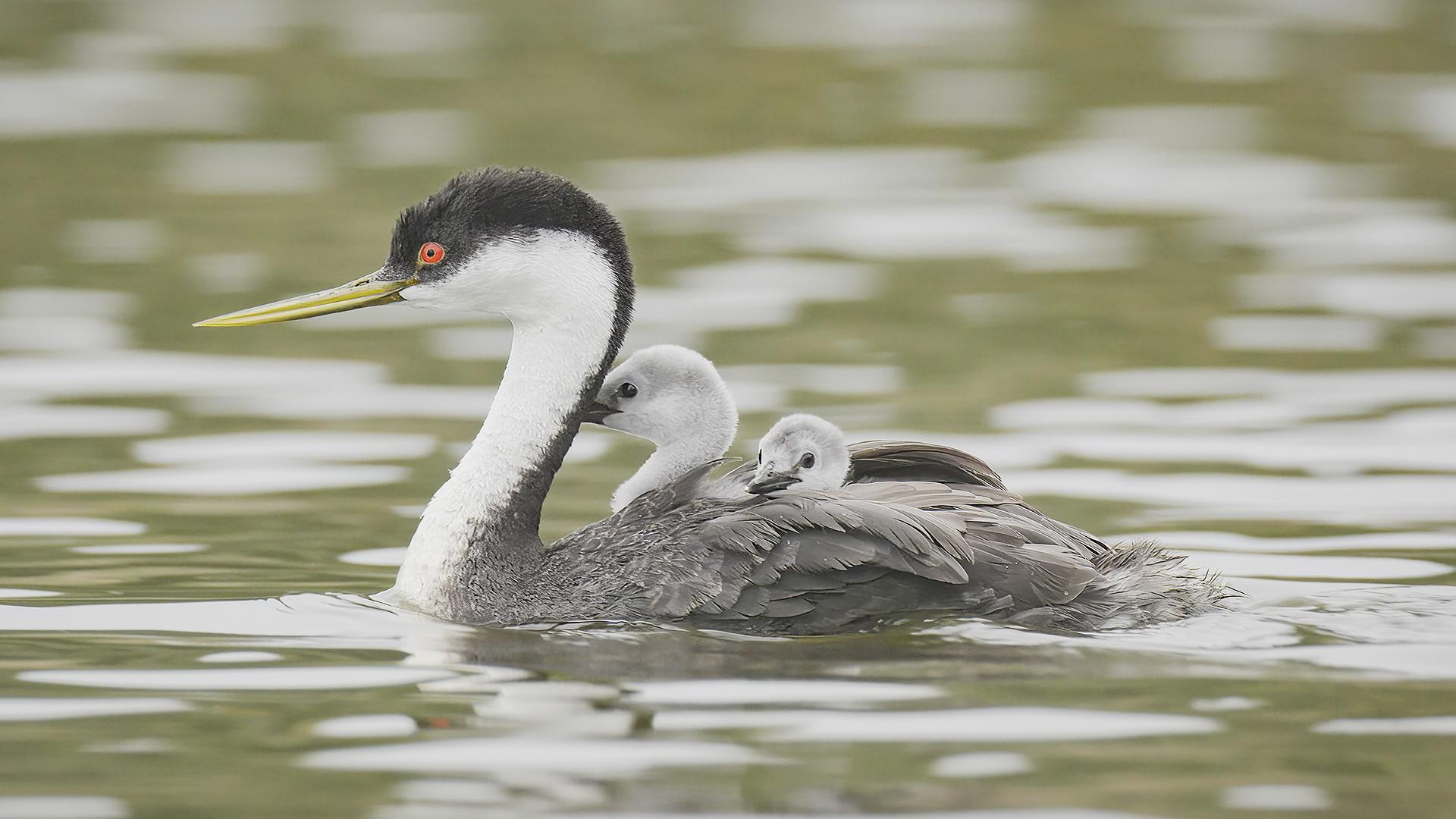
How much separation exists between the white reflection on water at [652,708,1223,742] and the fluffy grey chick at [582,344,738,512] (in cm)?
182

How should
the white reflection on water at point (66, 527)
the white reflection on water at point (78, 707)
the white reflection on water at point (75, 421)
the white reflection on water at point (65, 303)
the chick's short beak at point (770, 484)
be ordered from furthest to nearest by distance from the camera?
1. the white reflection on water at point (65, 303)
2. the white reflection on water at point (75, 421)
3. the white reflection on water at point (66, 527)
4. the chick's short beak at point (770, 484)
5. the white reflection on water at point (78, 707)

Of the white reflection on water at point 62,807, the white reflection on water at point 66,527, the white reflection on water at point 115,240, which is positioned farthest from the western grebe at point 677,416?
the white reflection on water at point 115,240

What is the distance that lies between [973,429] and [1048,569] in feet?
12.1

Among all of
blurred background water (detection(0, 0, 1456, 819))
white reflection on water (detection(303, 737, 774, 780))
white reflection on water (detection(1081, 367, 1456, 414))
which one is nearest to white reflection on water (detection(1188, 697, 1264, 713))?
blurred background water (detection(0, 0, 1456, 819))

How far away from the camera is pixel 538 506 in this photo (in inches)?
308

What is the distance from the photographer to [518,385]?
7.78 meters

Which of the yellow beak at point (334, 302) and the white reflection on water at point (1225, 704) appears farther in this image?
the yellow beak at point (334, 302)

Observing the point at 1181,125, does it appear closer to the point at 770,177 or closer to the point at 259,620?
the point at 770,177

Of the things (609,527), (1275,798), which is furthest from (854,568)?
(1275,798)

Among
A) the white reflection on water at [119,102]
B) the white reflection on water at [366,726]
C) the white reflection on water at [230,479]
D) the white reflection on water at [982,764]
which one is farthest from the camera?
the white reflection on water at [119,102]

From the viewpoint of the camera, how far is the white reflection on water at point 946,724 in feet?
19.5

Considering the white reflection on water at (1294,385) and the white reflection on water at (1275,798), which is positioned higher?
the white reflection on water at (1294,385)

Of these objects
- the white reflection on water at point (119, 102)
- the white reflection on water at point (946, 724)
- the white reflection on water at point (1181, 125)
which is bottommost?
the white reflection on water at point (946, 724)

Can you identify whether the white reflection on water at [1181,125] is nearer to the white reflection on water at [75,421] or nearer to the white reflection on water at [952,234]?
A: the white reflection on water at [952,234]
